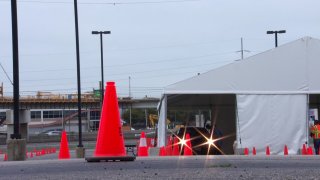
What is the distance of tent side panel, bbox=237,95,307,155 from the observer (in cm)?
2025

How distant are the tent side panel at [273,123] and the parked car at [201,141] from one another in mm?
2441

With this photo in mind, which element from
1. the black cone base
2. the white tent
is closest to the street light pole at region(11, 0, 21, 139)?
the black cone base

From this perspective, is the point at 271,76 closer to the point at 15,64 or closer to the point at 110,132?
the point at 15,64

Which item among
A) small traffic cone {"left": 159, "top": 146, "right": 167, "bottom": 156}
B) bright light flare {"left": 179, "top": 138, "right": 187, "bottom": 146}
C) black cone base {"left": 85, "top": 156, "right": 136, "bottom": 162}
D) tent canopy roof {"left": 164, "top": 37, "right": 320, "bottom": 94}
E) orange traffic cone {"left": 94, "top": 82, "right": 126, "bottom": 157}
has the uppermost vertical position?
tent canopy roof {"left": 164, "top": 37, "right": 320, "bottom": 94}

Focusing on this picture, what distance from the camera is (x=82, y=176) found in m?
9.61

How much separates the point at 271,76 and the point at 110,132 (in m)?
9.72

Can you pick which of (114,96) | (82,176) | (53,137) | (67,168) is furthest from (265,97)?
(53,137)

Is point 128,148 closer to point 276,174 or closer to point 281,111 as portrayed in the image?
point 281,111

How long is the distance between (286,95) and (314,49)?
72.4 inches

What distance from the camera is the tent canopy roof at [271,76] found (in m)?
20.4

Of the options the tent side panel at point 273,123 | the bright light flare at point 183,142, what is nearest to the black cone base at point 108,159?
the bright light flare at point 183,142


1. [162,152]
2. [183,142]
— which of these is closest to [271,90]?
[183,142]

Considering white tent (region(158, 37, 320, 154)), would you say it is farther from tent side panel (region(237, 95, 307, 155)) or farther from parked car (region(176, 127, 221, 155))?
parked car (region(176, 127, 221, 155))

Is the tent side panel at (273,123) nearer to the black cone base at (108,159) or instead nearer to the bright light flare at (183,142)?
the bright light flare at (183,142)
